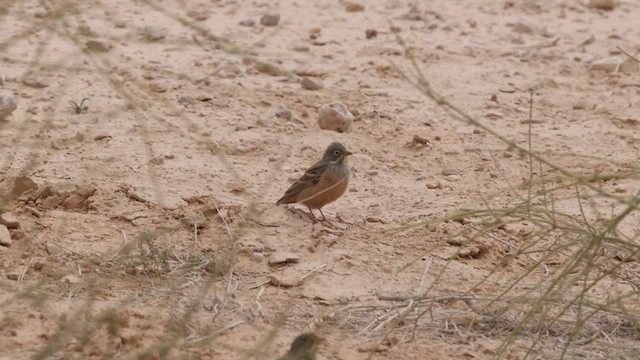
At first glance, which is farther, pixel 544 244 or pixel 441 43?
pixel 441 43

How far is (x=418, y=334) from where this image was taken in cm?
467

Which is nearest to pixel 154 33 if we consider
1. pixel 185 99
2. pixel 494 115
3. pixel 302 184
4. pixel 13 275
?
pixel 185 99

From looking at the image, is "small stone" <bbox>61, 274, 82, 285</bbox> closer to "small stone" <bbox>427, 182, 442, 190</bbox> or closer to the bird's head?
the bird's head

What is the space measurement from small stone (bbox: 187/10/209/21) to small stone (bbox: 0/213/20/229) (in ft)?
15.2

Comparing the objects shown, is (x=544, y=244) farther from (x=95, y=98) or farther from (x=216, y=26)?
(x=216, y=26)

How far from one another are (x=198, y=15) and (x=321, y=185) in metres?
4.06

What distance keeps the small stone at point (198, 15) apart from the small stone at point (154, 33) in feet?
2.52

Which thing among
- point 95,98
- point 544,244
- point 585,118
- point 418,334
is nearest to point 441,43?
point 585,118

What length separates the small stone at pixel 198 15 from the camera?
9.88 m

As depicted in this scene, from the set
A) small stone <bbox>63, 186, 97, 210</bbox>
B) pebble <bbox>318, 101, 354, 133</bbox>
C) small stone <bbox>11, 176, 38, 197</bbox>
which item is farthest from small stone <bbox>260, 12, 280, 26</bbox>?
small stone <bbox>11, 176, 38, 197</bbox>

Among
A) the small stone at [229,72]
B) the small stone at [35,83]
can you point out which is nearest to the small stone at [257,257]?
the small stone at [35,83]

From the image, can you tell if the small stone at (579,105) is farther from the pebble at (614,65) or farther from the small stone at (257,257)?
the small stone at (257,257)

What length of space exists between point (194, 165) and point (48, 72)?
6.11ft

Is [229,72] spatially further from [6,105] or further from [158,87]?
[6,105]
